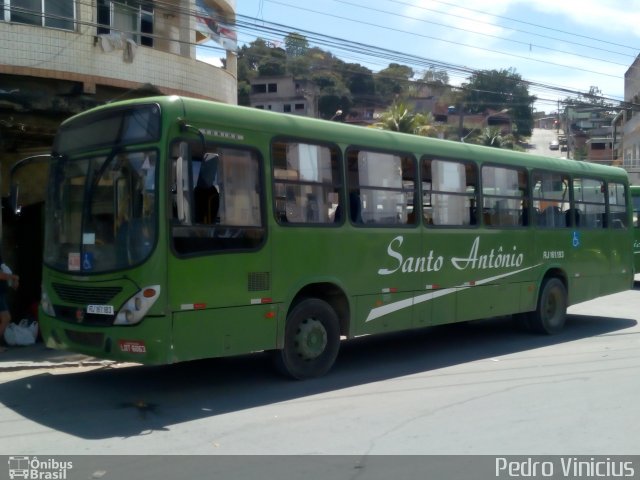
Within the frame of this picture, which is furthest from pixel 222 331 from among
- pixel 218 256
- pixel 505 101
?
pixel 505 101

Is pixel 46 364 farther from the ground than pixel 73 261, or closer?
closer

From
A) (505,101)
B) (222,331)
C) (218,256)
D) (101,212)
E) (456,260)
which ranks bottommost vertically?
(222,331)

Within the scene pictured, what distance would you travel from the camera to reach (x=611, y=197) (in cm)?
1565

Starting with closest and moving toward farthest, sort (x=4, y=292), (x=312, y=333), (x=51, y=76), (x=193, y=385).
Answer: (x=193, y=385) < (x=312, y=333) < (x=4, y=292) < (x=51, y=76)

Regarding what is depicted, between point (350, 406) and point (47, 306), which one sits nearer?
point (350, 406)

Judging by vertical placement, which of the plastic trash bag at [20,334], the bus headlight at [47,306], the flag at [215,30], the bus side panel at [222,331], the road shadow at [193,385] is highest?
the flag at [215,30]

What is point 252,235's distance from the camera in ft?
28.0

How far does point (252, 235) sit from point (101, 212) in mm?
1694

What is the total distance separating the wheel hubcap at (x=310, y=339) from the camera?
9.14 metres

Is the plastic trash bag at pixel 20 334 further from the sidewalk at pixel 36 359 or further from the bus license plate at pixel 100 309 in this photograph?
the bus license plate at pixel 100 309

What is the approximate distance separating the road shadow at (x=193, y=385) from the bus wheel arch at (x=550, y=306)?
0.59 metres

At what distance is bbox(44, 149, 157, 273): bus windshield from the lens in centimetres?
777
